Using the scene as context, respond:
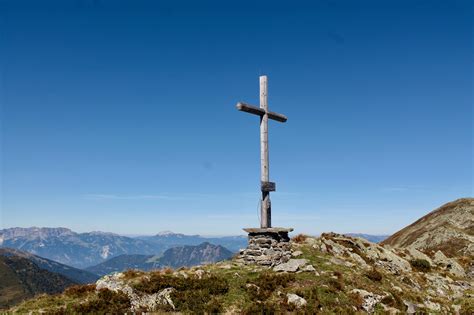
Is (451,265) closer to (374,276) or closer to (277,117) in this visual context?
(374,276)

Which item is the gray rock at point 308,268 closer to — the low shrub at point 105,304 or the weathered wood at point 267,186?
the weathered wood at point 267,186

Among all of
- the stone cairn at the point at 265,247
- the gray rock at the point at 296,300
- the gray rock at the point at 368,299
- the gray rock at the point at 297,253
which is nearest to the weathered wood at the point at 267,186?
the stone cairn at the point at 265,247

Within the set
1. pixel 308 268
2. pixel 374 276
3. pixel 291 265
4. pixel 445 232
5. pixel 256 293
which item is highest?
pixel 445 232

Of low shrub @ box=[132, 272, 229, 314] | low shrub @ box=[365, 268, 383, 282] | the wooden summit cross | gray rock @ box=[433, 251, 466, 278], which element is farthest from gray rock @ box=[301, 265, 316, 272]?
gray rock @ box=[433, 251, 466, 278]

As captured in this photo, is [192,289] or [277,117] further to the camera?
[277,117]

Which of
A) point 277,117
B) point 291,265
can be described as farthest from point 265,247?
point 277,117

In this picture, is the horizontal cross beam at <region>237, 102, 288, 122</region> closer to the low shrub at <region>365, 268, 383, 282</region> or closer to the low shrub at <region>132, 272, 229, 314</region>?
the low shrub at <region>132, 272, 229, 314</region>

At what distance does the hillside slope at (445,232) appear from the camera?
5680 cm

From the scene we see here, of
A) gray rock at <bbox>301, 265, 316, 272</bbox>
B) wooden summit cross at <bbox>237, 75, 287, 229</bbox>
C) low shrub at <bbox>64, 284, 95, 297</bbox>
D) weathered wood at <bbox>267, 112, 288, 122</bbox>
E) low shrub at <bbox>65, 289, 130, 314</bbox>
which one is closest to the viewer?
low shrub at <bbox>65, 289, 130, 314</bbox>

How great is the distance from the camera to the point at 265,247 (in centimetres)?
2372

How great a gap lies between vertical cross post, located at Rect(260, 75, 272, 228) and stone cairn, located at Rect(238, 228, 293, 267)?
70 centimetres

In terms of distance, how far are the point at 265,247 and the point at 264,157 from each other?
592 cm

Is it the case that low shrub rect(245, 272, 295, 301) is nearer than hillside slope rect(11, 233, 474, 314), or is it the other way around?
hillside slope rect(11, 233, 474, 314)

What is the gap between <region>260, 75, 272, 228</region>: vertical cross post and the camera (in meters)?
24.3
